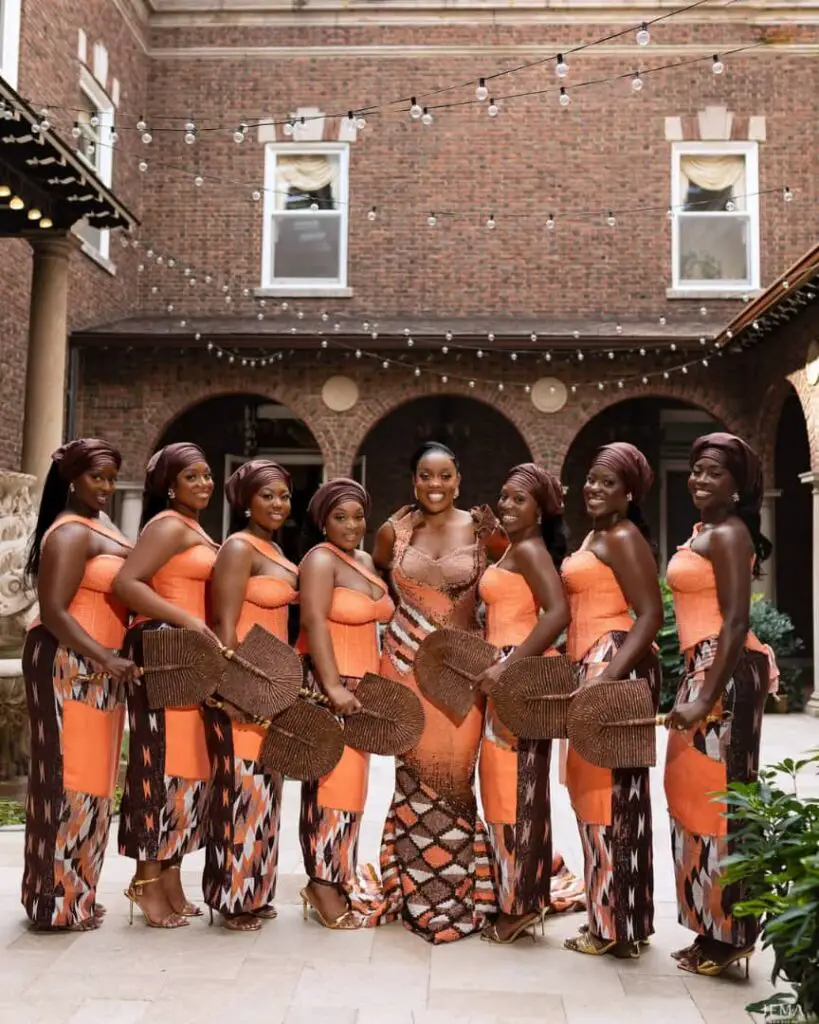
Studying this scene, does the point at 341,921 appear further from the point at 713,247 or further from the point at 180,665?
the point at 713,247

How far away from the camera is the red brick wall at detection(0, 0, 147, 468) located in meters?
10.8

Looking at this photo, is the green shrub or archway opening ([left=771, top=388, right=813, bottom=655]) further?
archway opening ([left=771, top=388, right=813, bottom=655])

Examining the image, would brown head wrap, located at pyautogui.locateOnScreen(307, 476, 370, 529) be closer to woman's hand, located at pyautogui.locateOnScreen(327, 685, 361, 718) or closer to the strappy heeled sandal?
woman's hand, located at pyautogui.locateOnScreen(327, 685, 361, 718)

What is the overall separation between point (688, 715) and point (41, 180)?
21.6 ft

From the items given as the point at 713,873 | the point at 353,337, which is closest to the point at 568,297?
the point at 353,337

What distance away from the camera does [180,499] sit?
4277 millimetres

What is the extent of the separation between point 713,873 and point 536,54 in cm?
1220

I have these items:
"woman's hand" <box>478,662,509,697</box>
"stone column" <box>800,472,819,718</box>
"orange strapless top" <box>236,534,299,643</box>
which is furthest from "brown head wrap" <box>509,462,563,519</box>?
"stone column" <box>800,472,819,718</box>

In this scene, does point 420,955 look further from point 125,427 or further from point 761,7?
point 761,7

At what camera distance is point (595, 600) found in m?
4.01

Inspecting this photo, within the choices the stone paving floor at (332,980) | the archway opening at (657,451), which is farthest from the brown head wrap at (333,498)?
the archway opening at (657,451)

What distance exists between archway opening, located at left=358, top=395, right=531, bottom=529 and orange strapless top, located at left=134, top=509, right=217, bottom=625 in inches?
411

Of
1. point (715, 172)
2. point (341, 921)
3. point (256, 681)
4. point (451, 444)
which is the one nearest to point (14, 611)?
point (256, 681)

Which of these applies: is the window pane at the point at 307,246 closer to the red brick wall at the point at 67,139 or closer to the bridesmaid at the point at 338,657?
the red brick wall at the point at 67,139
